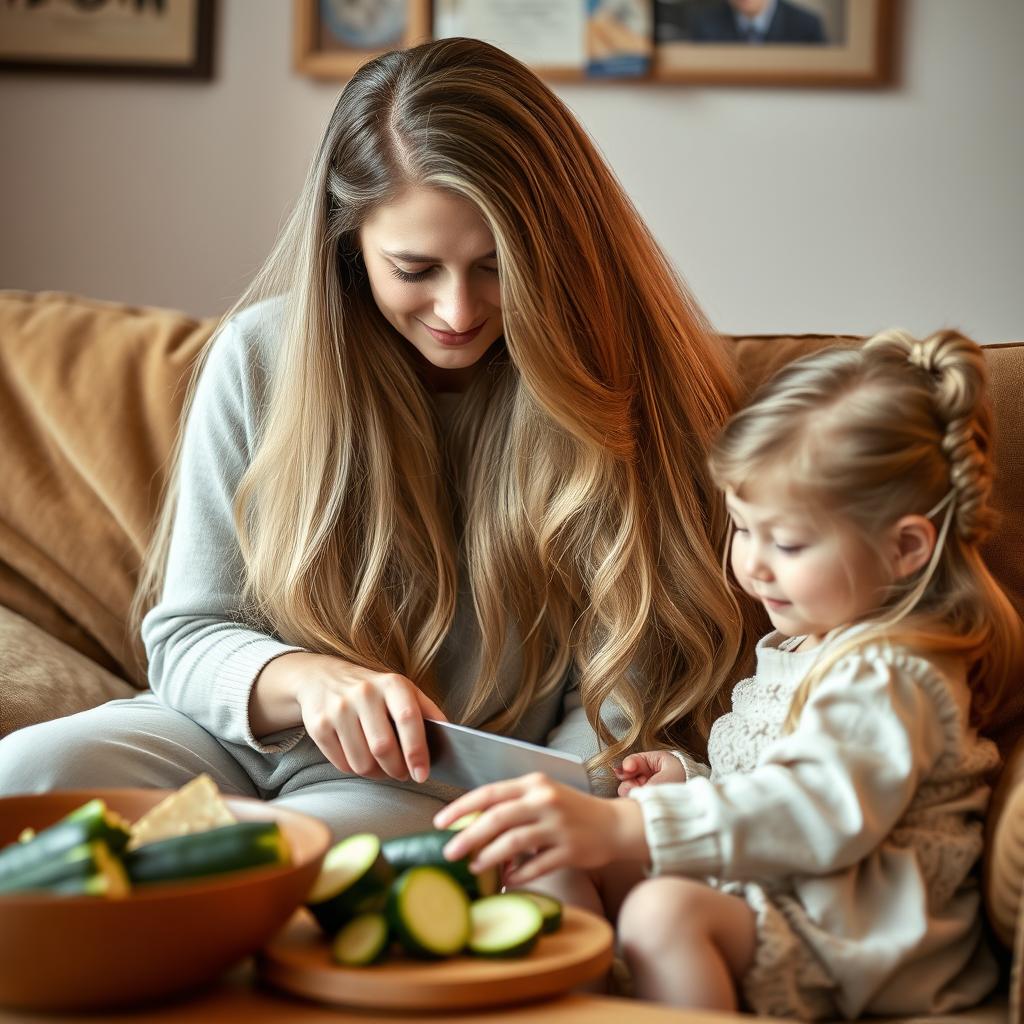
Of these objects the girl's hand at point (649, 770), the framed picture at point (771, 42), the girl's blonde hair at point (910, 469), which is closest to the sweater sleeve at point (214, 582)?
the girl's hand at point (649, 770)

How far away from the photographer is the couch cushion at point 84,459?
1.77 meters

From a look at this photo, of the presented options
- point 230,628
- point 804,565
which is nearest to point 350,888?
point 804,565

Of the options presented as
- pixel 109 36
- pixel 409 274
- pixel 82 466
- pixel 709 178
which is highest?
pixel 109 36

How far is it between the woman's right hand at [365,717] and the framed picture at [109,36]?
1.63 metres

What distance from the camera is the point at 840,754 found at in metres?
1.05

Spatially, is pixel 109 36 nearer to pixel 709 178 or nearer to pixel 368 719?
pixel 709 178

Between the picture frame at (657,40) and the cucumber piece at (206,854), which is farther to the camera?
the picture frame at (657,40)

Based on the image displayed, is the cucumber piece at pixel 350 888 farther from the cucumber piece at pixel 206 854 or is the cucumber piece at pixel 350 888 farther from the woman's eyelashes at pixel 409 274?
the woman's eyelashes at pixel 409 274

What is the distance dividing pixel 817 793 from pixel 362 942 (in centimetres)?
38

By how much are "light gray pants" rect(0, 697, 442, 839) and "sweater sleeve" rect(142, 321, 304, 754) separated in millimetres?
38

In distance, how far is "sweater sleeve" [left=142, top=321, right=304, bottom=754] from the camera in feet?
4.62

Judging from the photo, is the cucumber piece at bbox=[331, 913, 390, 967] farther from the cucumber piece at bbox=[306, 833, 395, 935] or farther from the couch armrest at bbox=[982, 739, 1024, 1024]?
the couch armrest at bbox=[982, 739, 1024, 1024]

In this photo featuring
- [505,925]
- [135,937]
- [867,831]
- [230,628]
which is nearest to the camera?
[135,937]

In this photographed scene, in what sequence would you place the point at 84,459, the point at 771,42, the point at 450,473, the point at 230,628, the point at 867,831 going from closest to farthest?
the point at 867,831
the point at 230,628
the point at 450,473
the point at 84,459
the point at 771,42
